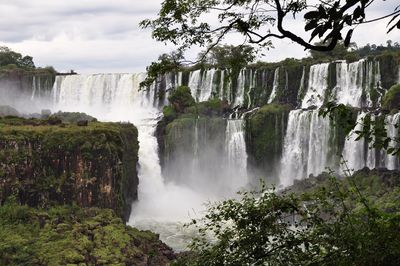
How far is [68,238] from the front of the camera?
22359 mm

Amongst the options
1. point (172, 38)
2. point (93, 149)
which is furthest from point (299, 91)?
point (172, 38)

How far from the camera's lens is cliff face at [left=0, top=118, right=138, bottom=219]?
83.1 feet

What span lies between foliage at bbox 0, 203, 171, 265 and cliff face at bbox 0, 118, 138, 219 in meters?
0.79

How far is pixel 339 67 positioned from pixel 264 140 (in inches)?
276

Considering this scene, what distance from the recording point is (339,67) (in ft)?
124

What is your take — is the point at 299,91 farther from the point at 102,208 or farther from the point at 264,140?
the point at 102,208

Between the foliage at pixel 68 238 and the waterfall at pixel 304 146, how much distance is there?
14098 mm

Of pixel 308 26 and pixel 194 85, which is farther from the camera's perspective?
pixel 194 85

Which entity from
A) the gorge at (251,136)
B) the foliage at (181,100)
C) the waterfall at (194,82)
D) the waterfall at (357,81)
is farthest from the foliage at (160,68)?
the waterfall at (194,82)

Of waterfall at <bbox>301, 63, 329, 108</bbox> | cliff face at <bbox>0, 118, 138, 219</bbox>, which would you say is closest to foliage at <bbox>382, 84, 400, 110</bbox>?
waterfall at <bbox>301, 63, 329, 108</bbox>

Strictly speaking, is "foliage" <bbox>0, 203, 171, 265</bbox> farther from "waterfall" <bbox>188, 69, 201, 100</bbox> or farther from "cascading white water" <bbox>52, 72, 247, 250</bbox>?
"waterfall" <bbox>188, 69, 201, 100</bbox>

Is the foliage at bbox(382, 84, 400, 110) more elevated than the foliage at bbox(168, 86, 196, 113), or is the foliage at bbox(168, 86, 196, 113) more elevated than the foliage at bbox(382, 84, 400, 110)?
the foliage at bbox(382, 84, 400, 110)

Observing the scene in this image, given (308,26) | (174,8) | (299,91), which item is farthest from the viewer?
(299,91)

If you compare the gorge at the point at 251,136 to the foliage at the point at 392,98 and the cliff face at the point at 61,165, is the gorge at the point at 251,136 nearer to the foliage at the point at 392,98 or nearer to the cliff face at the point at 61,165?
the foliage at the point at 392,98
